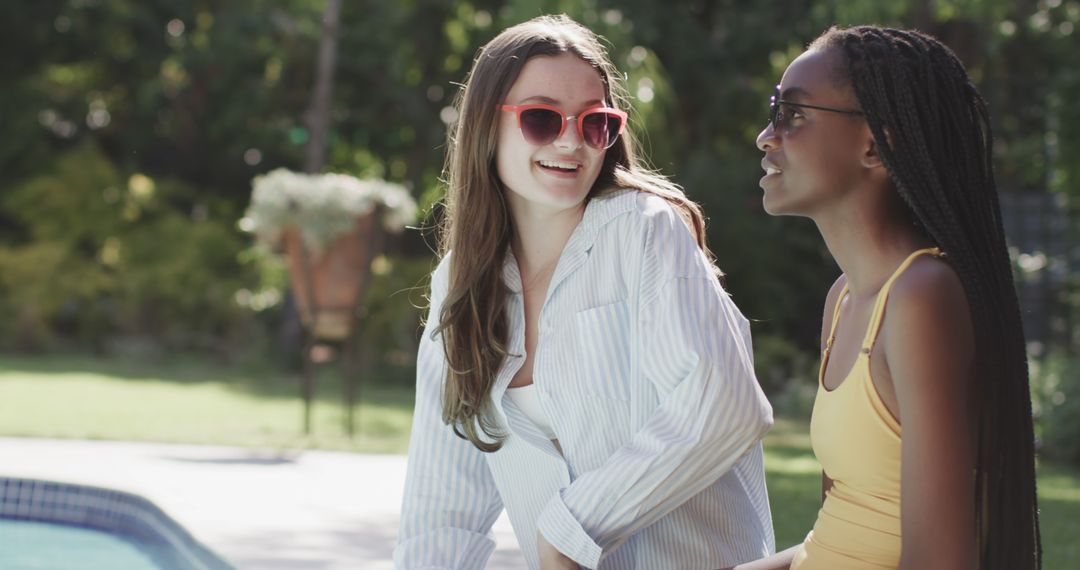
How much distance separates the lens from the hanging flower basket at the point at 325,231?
907 cm

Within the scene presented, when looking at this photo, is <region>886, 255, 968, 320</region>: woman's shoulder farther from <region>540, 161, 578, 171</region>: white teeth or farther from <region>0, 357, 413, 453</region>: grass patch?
<region>0, 357, 413, 453</region>: grass patch

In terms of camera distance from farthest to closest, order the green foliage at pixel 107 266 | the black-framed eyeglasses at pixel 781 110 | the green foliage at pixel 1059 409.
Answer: the green foliage at pixel 107 266
the green foliage at pixel 1059 409
the black-framed eyeglasses at pixel 781 110

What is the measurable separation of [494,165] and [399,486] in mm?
4568

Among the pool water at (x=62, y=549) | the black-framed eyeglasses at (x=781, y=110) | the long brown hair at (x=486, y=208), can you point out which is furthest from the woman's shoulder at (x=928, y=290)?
the pool water at (x=62, y=549)

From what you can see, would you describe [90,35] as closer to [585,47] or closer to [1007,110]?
[1007,110]

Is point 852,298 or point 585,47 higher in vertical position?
point 585,47

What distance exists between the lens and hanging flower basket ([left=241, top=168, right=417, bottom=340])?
9070 millimetres

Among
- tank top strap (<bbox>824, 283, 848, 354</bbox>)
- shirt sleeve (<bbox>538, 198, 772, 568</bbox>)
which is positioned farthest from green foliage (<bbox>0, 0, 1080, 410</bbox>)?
tank top strap (<bbox>824, 283, 848, 354</bbox>)

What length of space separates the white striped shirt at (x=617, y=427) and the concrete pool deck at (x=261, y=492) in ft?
7.49

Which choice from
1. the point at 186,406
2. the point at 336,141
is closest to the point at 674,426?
the point at 186,406

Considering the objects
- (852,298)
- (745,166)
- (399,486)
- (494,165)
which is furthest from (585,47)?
(745,166)

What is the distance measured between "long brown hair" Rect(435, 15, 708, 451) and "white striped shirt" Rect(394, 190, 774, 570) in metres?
0.04

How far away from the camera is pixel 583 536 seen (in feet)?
6.67

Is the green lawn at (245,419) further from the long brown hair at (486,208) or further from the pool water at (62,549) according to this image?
the long brown hair at (486,208)
